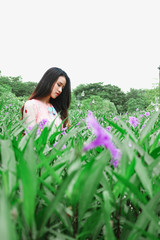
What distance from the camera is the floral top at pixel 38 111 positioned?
107 inches

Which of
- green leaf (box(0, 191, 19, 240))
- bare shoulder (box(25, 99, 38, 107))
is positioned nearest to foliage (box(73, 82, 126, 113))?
bare shoulder (box(25, 99, 38, 107))

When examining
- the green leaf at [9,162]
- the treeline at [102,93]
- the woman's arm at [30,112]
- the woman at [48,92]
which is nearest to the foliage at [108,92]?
the treeline at [102,93]

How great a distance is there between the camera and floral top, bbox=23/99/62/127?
8.90 feet

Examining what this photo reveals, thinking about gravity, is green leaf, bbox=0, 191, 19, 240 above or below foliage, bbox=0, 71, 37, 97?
below

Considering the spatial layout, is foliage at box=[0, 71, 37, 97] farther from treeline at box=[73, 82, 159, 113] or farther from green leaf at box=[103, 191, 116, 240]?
green leaf at box=[103, 191, 116, 240]

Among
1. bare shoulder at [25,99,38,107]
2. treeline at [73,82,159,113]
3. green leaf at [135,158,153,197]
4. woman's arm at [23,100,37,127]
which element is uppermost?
treeline at [73,82,159,113]

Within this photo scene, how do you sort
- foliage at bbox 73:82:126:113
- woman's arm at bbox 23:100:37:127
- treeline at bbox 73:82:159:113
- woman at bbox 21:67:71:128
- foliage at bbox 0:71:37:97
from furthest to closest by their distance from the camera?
foliage at bbox 73:82:126:113, treeline at bbox 73:82:159:113, foliage at bbox 0:71:37:97, woman at bbox 21:67:71:128, woman's arm at bbox 23:100:37:127

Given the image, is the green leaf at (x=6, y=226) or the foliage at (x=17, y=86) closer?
the green leaf at (x=6, y=226)

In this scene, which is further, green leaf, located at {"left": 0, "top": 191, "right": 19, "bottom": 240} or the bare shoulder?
the bare shoulder

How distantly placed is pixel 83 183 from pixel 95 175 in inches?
1.6

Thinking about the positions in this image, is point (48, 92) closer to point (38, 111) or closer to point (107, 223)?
point (38, 111)

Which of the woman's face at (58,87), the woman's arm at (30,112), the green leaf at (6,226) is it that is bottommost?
the green leaf at (6,226)

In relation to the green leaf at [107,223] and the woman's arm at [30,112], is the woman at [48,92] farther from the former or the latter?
the green leaf at [107,223]

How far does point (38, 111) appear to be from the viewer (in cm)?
296
